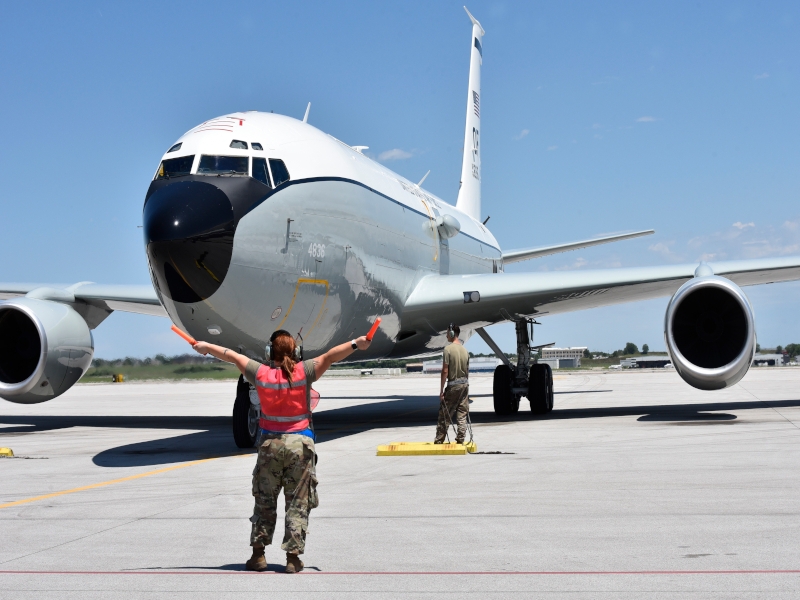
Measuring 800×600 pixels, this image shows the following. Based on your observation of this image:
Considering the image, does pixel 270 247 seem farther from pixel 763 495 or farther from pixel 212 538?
pixel 763 495

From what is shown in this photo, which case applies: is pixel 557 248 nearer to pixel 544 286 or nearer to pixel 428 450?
pixel 544 286

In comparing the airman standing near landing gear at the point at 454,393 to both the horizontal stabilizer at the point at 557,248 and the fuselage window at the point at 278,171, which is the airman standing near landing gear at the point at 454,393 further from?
the horizontal stabilizer at the point at 557,248

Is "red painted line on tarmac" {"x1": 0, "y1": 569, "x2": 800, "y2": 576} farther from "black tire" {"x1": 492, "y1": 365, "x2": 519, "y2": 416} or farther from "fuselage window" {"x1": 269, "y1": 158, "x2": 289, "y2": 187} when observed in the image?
"black tire" {"x1": 492, "y1": 365, "x2": 519, "y2": 416}

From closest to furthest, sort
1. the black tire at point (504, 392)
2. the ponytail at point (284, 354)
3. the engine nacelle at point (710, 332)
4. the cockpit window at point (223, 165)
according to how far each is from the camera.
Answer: the ponytail at point (284, 354)
the cockpit window at point (223, 165)
the engine nacelle at point (710, 332)
the black tire at point (504, 392)

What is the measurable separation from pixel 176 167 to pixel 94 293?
6.51m

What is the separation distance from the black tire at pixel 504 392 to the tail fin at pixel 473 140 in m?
10.1

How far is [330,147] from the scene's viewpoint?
13.3m

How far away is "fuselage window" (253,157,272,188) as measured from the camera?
36.8ft

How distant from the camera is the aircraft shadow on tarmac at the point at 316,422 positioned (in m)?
12.2

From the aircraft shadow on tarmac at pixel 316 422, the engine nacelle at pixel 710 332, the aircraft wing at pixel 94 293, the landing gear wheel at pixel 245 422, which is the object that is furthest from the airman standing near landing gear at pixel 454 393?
the aircraft wing at pixel 94 293

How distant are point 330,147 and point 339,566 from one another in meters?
8.90

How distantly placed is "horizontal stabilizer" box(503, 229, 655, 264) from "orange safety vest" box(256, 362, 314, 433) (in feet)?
55.7

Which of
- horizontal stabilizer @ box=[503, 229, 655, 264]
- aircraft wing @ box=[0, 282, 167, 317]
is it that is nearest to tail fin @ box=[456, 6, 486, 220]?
horizontal stabilizer @ box=[503, 229, 655, 264]

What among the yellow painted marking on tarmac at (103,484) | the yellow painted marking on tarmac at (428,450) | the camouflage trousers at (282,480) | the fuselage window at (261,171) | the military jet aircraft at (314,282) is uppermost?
the fuselage window at (261,171)
